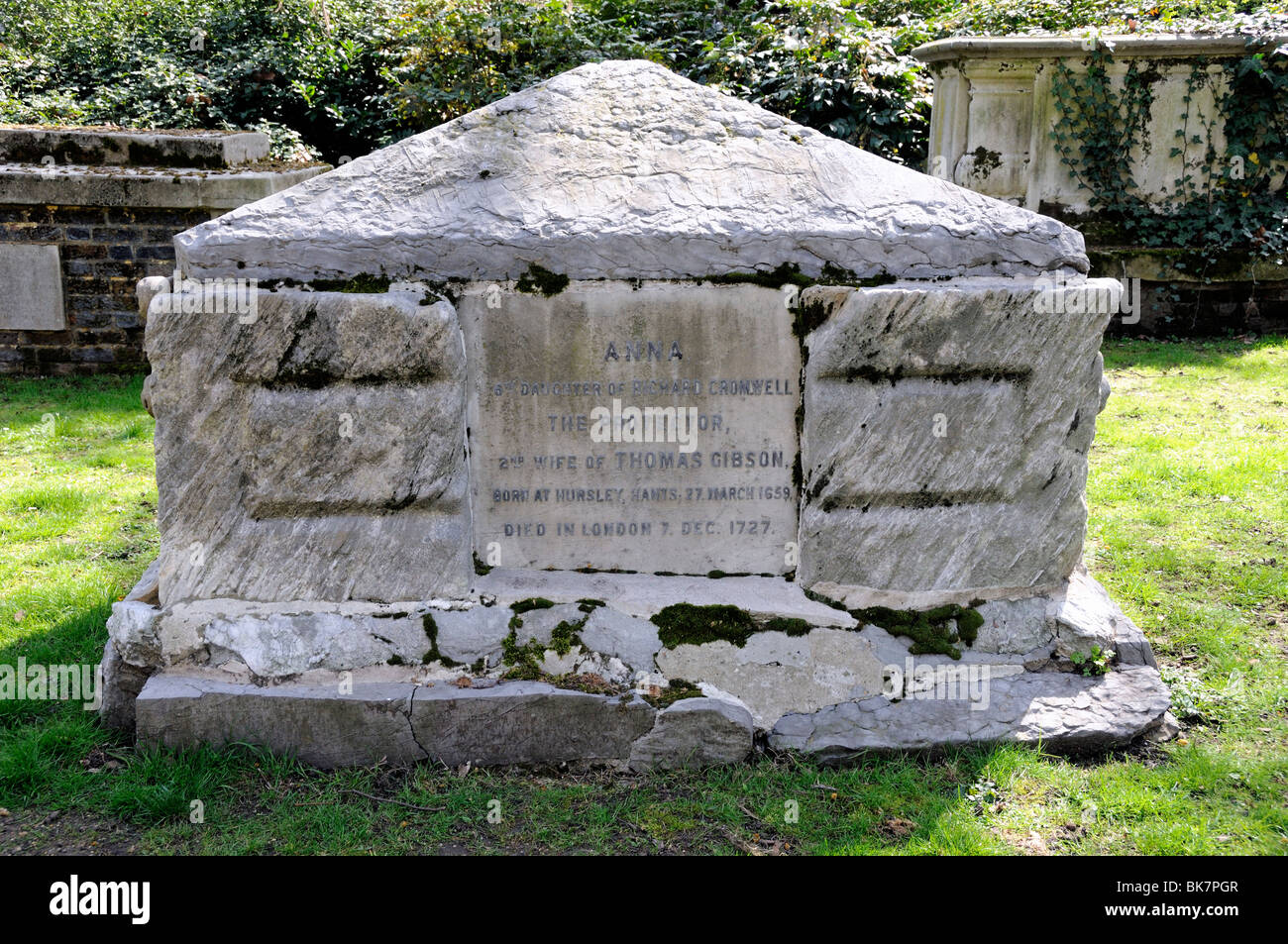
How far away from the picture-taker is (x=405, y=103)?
9180mm

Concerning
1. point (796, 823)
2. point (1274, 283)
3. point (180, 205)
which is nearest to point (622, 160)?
point (796, 823)

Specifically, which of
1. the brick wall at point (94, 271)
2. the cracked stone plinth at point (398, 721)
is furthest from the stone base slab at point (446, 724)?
the brick wall at point (94, 271)

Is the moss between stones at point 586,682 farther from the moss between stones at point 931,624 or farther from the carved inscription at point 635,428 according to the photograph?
the moss between stones at point 931,624

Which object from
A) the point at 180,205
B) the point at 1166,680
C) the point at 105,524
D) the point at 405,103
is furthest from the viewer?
the point at 405,103

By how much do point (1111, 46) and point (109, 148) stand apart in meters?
7.14

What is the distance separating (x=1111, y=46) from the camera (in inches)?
300

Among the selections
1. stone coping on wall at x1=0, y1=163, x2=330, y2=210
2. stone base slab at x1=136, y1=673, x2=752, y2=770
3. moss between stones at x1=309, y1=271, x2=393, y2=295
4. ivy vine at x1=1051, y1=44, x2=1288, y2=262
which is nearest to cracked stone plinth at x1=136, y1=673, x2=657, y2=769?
stone base slab at x1=136, y1=673, x2=752, y2=770

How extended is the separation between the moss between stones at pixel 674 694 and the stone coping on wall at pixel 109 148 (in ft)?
20.1

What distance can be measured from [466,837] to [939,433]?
1.71 meters

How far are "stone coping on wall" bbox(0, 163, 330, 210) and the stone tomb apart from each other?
181 inches

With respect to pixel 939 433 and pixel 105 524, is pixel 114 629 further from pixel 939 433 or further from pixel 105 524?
pixel 939 433

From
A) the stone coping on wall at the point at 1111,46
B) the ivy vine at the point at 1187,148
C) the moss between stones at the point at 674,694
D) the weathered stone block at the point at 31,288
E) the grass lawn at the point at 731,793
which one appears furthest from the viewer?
the ivy vine at the point at 1187,148

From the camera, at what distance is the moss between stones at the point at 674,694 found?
9.82 feet

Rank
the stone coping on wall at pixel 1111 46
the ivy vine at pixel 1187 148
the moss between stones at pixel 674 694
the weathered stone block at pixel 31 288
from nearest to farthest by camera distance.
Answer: the moss between stones at pixel 674 694
the weathered stone block at pixel 31 288
the stone coping on wall at pixel 1111 46
the ivy vine at pixel 1187 148
